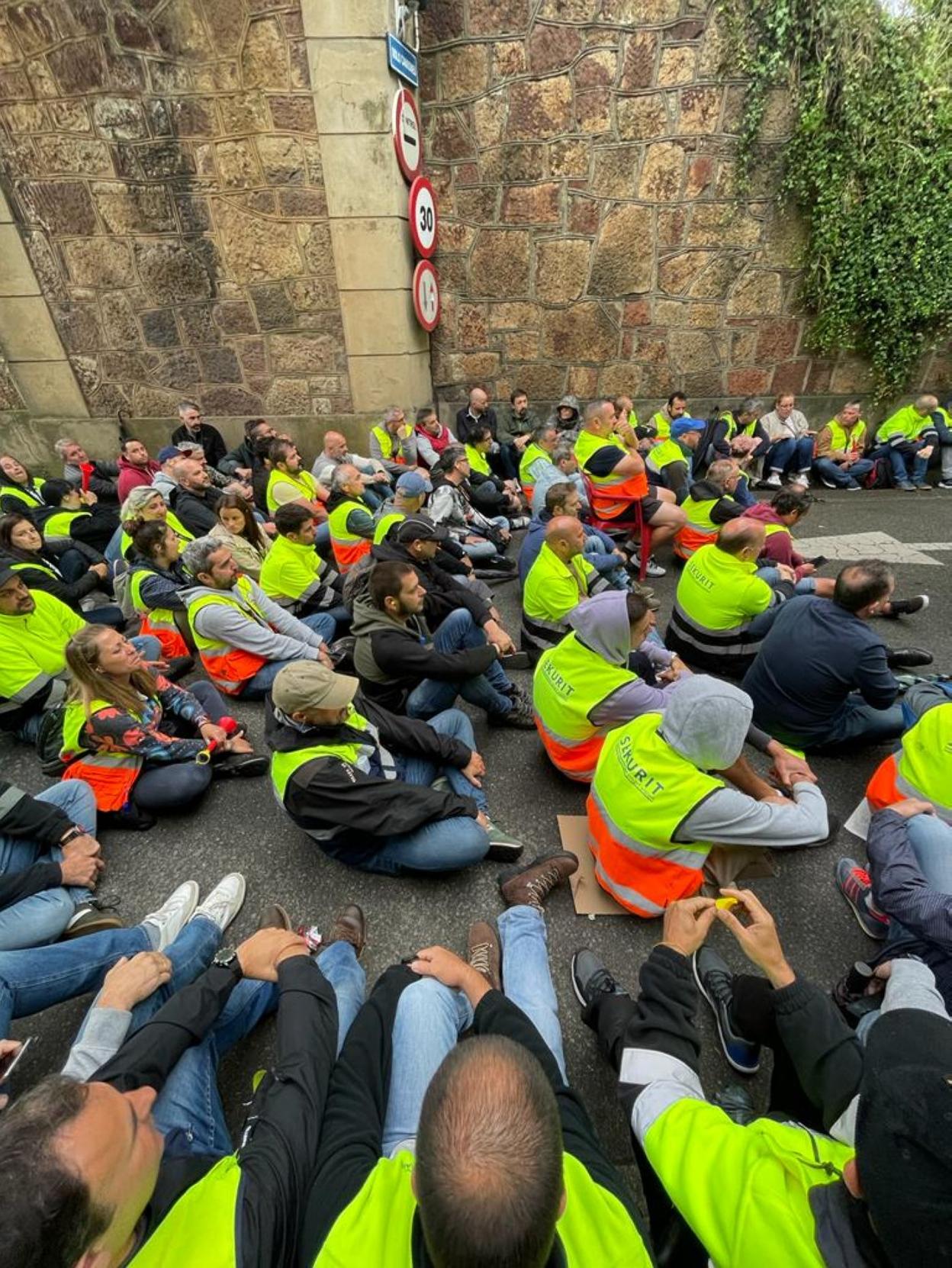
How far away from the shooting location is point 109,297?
6.51 metres

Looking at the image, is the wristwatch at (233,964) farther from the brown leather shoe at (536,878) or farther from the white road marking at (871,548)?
the white road marking at (871,548)

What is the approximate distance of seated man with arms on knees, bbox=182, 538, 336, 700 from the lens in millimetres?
3121

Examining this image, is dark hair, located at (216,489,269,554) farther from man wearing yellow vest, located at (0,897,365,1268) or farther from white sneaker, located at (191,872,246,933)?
man wearing yellow vest, located at (0,897,365,1268)

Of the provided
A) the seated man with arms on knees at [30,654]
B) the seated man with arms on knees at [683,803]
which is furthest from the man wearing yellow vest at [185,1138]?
the seated man with arms on knees at [30,654]

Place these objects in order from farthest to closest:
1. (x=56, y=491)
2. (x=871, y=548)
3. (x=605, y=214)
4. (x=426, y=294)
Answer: (x=605, y=214), (x=426, y=294), (x=871, y=548), (x=56, y=491)

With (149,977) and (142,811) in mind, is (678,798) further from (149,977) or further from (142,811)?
(142,811)

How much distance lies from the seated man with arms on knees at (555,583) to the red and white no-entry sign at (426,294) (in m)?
4.51

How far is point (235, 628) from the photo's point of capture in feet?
10.3

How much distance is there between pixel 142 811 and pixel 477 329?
7.26 meters

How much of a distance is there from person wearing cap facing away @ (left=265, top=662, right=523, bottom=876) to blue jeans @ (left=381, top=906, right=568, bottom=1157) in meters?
0.45

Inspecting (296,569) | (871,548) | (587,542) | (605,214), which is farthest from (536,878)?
(605,214)

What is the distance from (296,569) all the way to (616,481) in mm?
2880

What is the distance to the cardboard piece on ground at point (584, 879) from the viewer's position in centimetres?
230

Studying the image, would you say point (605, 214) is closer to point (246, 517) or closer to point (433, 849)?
point (246, 517)
